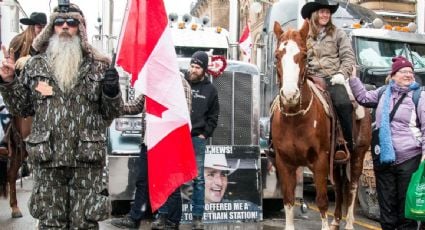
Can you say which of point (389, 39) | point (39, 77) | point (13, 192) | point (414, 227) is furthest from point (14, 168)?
point (389, 39)

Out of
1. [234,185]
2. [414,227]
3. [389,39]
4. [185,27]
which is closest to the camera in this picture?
[414,227]

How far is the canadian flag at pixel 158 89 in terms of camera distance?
486cm

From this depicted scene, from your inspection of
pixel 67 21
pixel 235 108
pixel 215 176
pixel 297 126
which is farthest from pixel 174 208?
pixel 67 21

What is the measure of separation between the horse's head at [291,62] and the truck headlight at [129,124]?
7.72 feet

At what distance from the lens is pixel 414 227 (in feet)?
21.9

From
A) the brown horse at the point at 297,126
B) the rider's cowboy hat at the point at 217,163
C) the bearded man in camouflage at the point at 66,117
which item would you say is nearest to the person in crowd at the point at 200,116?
the rider's cowboy hat at the point at 217,163

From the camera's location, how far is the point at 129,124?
8422mm

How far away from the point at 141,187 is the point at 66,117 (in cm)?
298

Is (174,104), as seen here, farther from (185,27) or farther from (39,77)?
(185,27)

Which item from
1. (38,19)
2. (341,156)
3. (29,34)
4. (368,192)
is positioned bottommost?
(368,192)

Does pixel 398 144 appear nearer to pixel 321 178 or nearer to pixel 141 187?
pixel 321 178

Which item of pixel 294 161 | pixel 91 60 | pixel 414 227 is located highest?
pixel 91 60

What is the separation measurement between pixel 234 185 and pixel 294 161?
1.40 metres

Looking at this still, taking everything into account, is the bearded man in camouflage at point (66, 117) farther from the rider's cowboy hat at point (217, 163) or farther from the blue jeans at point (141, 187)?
the rider's cowboy hat at point (217, 163)
